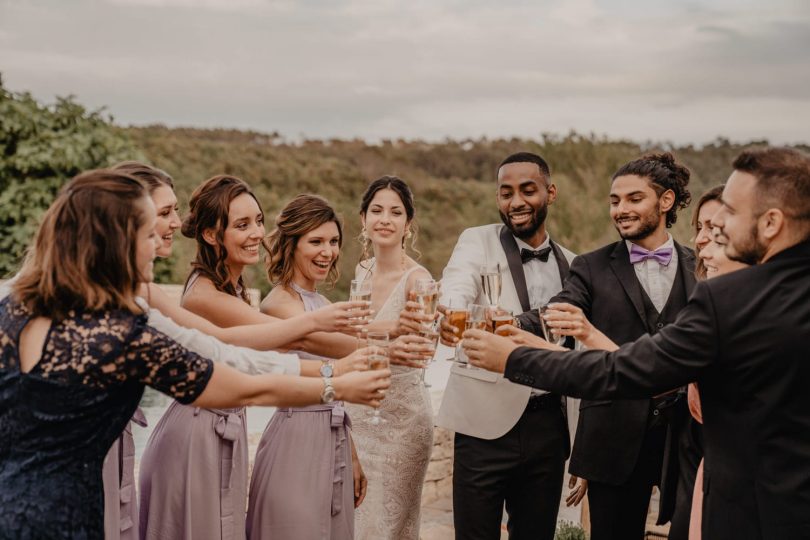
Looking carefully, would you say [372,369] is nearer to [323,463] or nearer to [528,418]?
[323,463]

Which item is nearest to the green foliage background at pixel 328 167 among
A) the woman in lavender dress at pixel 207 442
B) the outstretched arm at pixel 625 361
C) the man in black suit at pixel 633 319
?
the woman in lavender dress at pixel 207 442

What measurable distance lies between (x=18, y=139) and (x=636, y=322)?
451 inches

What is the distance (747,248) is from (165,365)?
1.93 m

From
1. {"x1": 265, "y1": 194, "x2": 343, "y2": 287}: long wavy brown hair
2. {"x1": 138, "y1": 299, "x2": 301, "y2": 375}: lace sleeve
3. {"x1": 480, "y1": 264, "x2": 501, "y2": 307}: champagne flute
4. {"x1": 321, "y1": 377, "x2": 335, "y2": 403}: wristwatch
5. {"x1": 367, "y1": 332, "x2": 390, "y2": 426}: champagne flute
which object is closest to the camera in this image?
{"x1": 321, "y1": 377, "x2": 335, "y2": 403}: wristwatch

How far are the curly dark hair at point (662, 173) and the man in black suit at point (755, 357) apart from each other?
1.32 meters

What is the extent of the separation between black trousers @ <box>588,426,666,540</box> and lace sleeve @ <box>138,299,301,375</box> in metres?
1.69

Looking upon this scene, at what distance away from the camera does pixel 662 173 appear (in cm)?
413

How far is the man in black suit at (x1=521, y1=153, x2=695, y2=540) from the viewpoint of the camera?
3.84 metres

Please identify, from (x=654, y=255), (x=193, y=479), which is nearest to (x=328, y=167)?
(x=654, y=255)

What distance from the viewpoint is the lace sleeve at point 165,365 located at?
2.41 meters

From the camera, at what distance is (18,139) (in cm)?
1262

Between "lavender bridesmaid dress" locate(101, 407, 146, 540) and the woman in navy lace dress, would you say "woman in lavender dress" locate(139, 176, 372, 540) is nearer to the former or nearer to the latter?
"lavender bridesmaid dress" locate(101, 407, 146, 540)

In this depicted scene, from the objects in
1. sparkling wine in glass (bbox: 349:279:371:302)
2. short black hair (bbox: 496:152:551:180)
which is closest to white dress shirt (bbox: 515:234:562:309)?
short black hair (bbox: 496:152:551:180)

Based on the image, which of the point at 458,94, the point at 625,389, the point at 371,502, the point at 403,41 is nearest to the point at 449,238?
the point at 458,94
